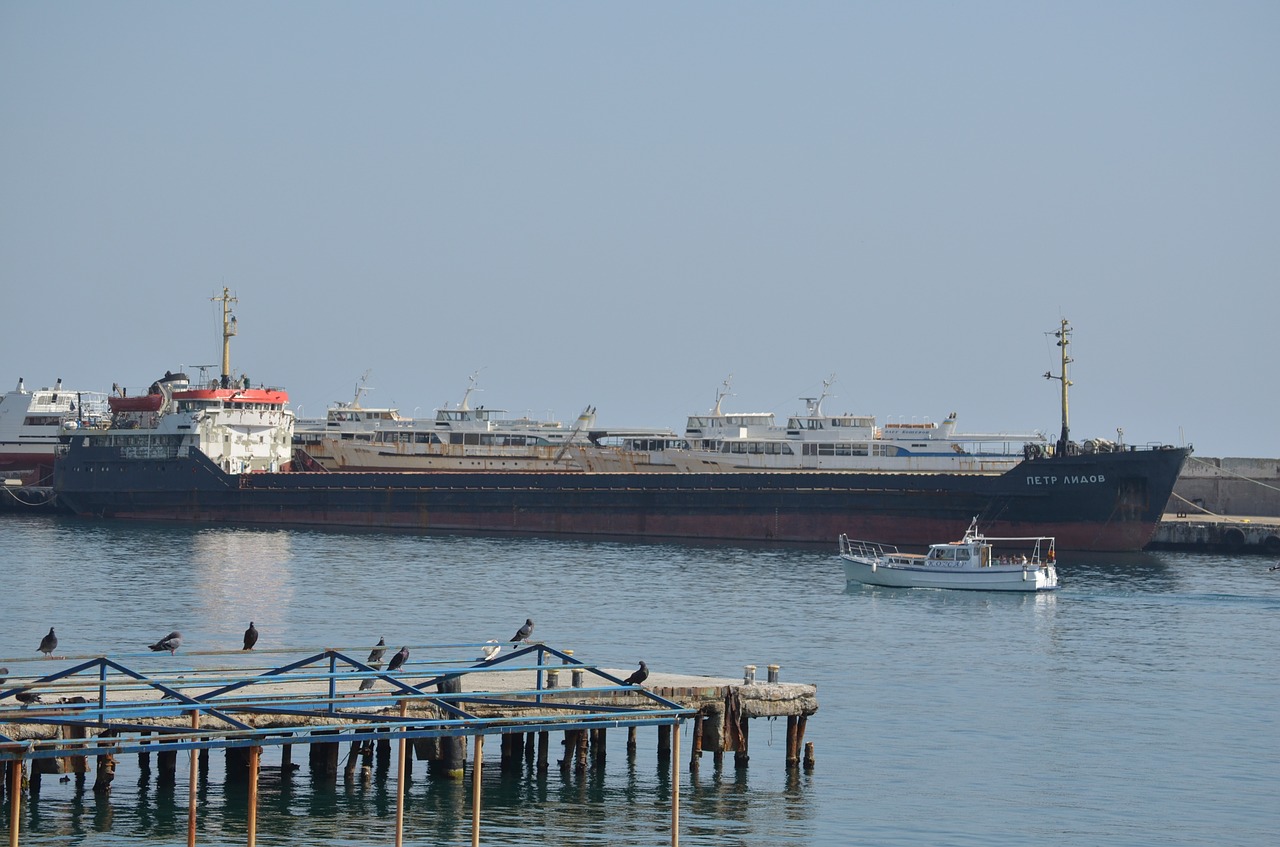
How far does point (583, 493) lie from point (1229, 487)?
102 ft

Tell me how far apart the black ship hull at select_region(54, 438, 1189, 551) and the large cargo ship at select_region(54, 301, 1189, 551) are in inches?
2.2

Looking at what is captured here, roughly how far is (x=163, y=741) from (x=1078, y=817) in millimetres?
13466

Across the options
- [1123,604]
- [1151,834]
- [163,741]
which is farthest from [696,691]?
[1123,604]

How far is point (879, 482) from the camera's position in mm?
65188

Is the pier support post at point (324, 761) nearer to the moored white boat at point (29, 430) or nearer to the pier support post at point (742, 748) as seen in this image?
the pier support post at point (742, 748)

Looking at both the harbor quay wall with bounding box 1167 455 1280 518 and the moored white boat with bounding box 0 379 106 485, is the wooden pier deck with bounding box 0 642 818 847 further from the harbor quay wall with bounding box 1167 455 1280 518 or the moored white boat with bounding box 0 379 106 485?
the moored white boat with bounding box 0 379 106 485

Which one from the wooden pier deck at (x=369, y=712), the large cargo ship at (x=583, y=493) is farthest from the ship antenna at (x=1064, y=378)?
the wooden pier deck at (x=369, y=712)

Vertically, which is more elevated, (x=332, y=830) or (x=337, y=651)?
(x=337, y=651)

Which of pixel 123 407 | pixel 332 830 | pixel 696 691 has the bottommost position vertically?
pixel 332 830

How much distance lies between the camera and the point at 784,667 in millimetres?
35781

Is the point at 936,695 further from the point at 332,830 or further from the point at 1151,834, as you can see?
the point at 332,830

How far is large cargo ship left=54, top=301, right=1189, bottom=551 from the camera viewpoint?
205 feet

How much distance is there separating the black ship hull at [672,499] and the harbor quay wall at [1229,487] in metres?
15.4

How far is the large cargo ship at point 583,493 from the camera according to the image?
62562 millimetres
